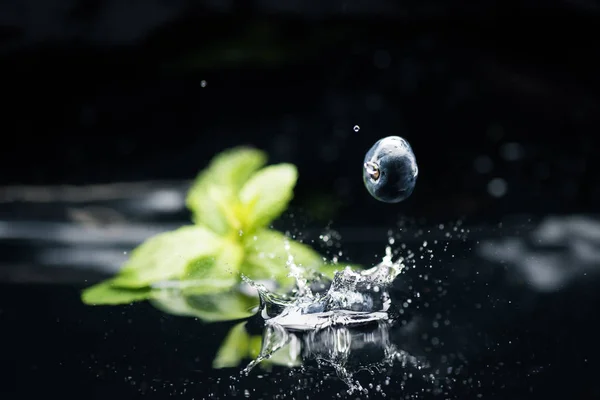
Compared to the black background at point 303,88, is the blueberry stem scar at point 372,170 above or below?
below

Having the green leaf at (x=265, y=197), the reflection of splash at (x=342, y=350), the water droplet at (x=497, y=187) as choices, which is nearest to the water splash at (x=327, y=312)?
the reflection of splash at (x=342, y=350)

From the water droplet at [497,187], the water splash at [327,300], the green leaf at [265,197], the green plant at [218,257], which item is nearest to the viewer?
the water splash at [327,300]

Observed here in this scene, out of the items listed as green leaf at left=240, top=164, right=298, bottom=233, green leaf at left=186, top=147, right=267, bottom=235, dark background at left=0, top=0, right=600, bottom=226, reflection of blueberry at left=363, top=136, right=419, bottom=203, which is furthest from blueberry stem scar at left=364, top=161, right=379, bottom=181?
dark background at left=0, top=0, right=600, bottom=226

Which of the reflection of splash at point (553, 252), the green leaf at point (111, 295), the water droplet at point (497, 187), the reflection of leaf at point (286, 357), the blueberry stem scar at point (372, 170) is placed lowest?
the reflection of leaf at point (286, 357)

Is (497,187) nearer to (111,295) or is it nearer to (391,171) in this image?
(391,171)

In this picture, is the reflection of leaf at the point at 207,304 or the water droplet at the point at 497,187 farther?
the water droplet at the point at 497,187

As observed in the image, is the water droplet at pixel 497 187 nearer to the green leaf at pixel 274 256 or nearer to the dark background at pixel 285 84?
the dark background at pixel 285 84

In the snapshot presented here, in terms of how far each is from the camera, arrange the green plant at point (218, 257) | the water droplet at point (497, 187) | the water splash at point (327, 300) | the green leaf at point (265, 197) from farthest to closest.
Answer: the water droplet at point (497, 187) → the green leaf at point (265, 197) → the green plant at point (218, 257) → the water splash at point (327, 300)
